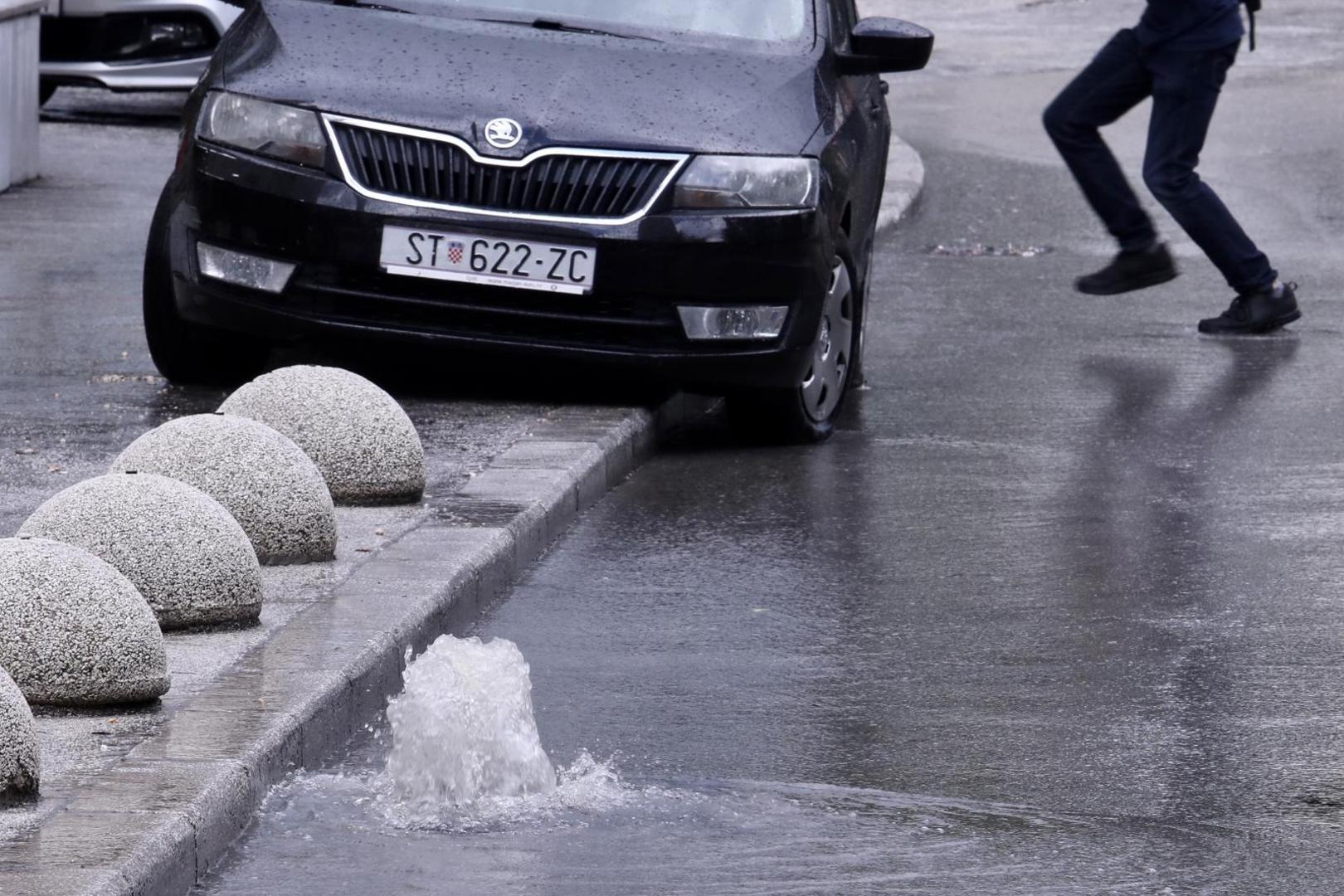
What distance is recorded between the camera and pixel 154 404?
8.55 metres

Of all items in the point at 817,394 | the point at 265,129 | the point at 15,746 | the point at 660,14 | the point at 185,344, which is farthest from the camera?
the point at 660,14

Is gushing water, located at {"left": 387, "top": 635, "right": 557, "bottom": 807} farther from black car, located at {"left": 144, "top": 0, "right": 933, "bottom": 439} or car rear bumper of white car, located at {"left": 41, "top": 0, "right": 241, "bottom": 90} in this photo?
car rear bumper of white car, located at {"left": 41, "top": 0, "right": 241, "bottom": 90}

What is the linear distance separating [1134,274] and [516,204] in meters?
3.68

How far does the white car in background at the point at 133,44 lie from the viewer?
16844mm

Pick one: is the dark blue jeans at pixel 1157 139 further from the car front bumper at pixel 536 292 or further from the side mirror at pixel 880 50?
the car front bumper at pixel 536 292

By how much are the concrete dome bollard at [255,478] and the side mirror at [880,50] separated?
3.56 m

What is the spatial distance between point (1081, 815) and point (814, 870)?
0.59 m

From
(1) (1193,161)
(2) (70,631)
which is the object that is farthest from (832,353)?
(2) (70,631)

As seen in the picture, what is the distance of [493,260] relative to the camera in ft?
27.3

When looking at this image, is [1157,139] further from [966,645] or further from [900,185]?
[966,645]

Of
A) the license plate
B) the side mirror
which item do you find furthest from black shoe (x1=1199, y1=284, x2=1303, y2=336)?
the license plate

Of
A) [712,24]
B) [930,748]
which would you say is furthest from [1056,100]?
[930,748]

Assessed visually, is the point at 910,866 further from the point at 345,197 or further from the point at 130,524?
the point at 345,197

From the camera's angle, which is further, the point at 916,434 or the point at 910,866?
the point at 916,434
